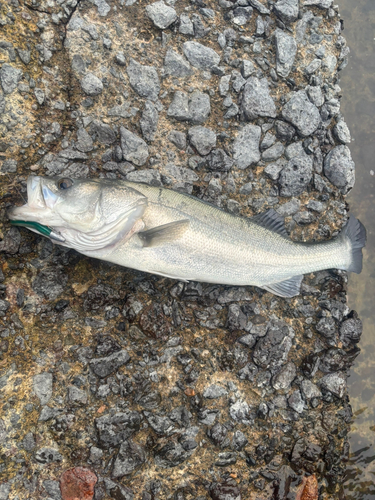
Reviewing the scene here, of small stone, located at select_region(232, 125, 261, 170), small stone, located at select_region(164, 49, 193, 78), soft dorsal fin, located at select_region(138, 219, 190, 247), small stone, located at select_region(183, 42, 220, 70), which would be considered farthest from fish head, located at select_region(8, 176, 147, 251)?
small stone, located at select_region(183, 42, 220, 70)

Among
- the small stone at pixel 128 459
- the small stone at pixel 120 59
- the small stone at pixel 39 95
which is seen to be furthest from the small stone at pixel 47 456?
the small stone at pixel 120 59

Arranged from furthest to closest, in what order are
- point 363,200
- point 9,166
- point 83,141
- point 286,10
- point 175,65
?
point 363,200
point 286,10
point 175,65
point 83,141
point 9,166

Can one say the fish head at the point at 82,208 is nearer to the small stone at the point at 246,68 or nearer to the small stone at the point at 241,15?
the small stone at the point at 246,68

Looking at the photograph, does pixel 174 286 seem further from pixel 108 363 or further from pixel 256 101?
pixel 256 101

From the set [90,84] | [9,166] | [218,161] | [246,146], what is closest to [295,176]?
[246,146]

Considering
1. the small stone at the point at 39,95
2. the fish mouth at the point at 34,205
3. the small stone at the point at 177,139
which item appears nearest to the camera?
the fish mouth at the point at 34,205

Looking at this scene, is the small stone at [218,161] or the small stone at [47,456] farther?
the small stone at [218,161]
